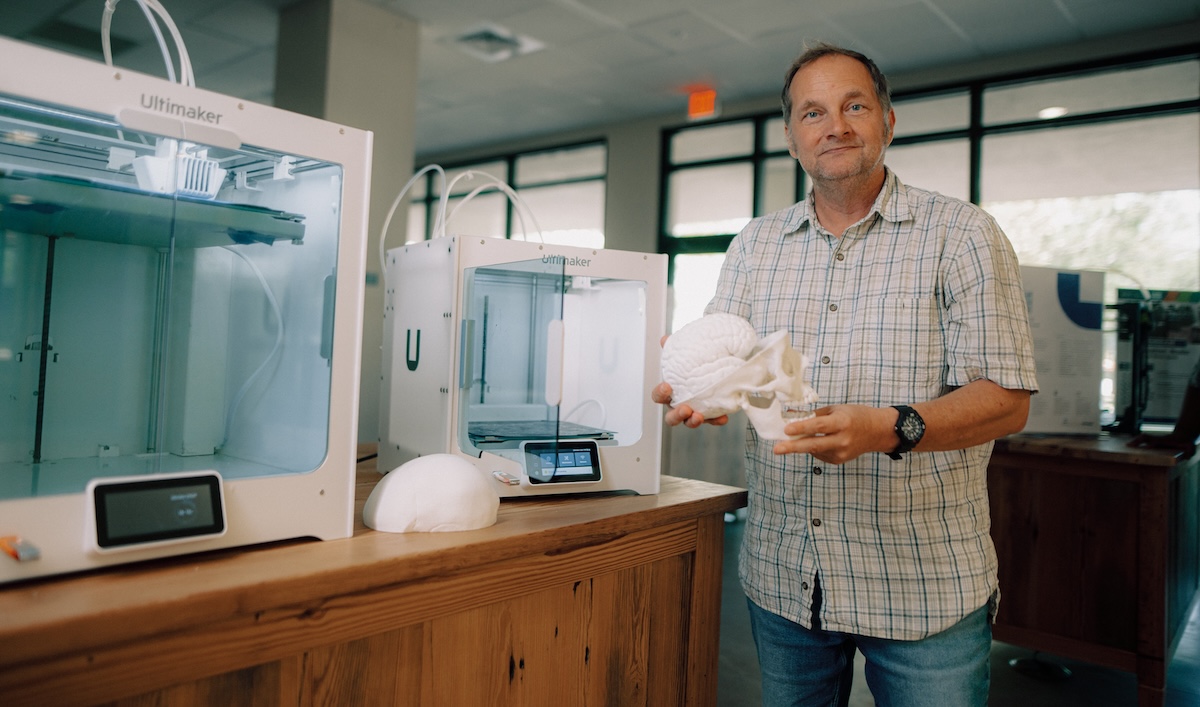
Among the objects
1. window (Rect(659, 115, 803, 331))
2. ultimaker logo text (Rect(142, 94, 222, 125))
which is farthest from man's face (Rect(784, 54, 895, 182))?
window (Rect(659, 115, 803, 331))

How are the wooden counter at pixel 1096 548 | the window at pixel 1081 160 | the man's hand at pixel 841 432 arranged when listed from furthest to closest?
the window at pixel 1081 160, the wooden counter at pixel 1096 548, the man's hand at pixel 841 432

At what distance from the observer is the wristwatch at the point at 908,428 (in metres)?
1.04

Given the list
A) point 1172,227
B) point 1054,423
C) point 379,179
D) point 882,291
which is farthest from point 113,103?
point 1172,227

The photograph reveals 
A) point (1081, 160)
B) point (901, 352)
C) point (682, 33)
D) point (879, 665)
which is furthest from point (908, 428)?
point (1081, 160)

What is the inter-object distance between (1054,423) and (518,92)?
4.12 meters

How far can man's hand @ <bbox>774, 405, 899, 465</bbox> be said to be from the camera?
3.27 feet

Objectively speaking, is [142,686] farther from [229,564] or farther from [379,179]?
[379,179]

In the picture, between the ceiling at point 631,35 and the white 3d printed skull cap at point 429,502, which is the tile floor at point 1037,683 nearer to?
the white 3d printed skull cap at point 429,502

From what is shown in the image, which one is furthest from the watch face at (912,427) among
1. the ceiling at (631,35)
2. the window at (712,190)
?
the window at (712,190)

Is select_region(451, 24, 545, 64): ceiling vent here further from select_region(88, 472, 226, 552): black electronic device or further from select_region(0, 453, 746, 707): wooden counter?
select_region(88, 472, 226, 552): black electronic device

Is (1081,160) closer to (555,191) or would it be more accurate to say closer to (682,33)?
(682,33)

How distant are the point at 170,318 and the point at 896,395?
43.8 inches

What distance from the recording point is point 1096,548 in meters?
2.60

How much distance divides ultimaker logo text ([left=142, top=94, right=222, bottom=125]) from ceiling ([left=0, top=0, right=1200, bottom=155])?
137 inches
